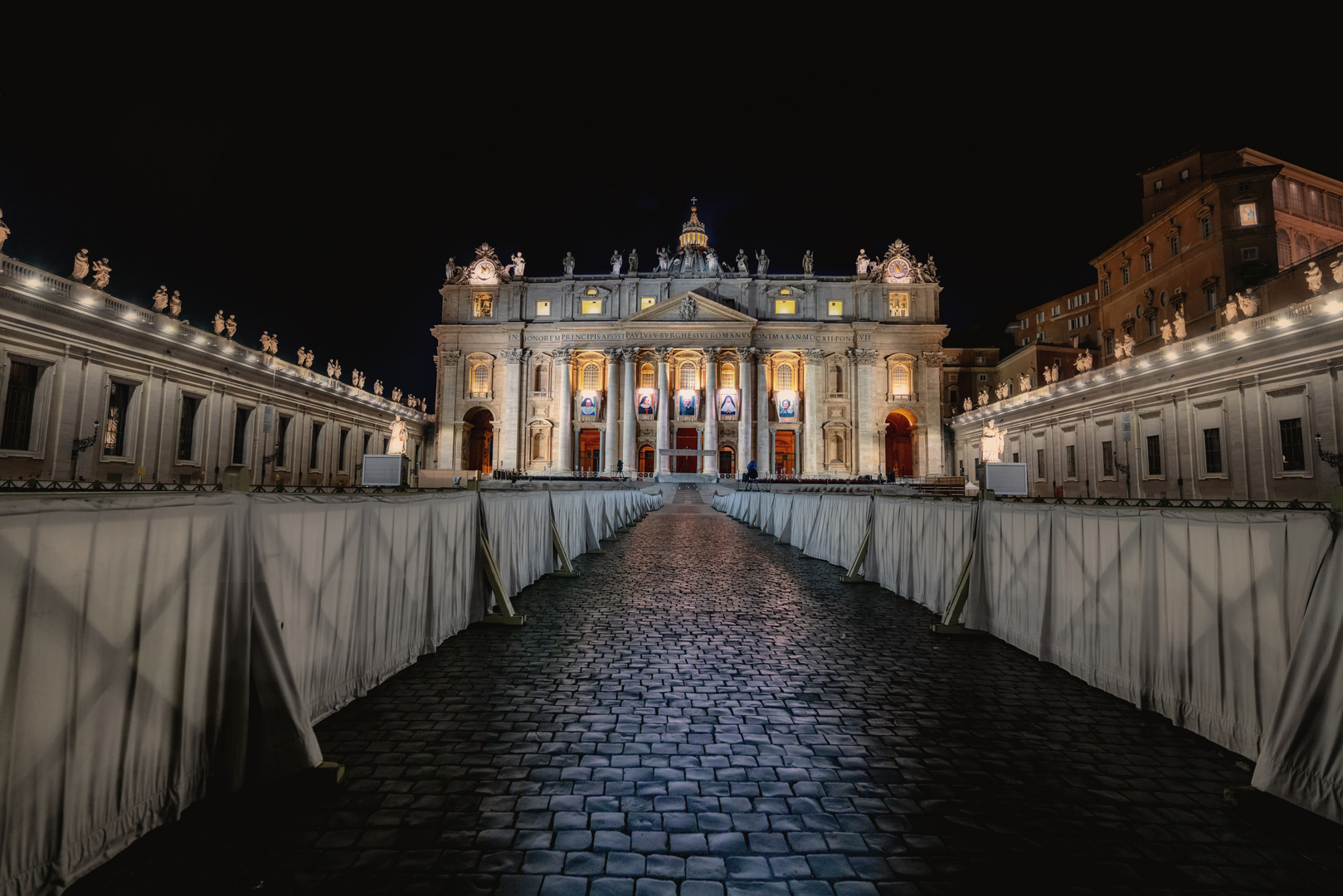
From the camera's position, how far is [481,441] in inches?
2398

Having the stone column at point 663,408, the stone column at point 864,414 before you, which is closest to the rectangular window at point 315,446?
the stone column at point 663,408

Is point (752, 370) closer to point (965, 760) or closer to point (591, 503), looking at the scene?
point (591, 503)

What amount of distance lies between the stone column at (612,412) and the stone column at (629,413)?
0.45 m

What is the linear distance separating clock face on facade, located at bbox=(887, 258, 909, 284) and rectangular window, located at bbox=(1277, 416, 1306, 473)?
38245mm

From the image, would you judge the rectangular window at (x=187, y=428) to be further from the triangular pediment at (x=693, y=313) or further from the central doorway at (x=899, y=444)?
the central doorway at (x=899, y=444)

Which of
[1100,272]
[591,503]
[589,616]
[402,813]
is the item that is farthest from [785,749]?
[1100,272]

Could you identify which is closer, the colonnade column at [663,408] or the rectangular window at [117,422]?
the rectangular window at [117,422]

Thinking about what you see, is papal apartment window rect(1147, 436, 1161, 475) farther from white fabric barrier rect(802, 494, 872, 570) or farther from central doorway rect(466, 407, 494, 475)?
central doorway rect(466, 407, 494, 475)

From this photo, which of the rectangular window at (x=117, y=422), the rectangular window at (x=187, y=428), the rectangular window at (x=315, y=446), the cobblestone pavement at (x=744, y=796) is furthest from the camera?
the rectangular window at (x=315, y=446)

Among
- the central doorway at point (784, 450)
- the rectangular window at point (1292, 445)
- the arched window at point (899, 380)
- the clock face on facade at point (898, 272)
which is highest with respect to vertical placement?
the clock face on facade at point (898, 272)

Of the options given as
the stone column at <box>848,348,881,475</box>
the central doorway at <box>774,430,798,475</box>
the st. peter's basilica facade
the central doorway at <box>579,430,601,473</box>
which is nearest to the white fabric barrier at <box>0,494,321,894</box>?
the st. peter's basilica facade

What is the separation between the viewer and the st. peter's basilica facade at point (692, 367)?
54.1 meters

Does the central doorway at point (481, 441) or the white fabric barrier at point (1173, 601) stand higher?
the central doorway at point (481, 441)

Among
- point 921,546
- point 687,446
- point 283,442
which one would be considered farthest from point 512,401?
point 921,546
